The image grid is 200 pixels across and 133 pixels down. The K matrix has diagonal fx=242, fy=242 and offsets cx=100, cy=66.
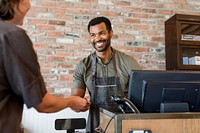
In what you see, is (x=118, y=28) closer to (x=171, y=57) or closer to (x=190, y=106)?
(x=171, y=57)

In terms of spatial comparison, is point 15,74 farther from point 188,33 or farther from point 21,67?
point 188,33

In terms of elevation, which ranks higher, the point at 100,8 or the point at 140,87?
the point at 100,8

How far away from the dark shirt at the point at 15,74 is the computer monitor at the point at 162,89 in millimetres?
508

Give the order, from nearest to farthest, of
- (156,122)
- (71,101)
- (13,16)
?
1. (13,16)
2. (156,122)
3. (71,101)

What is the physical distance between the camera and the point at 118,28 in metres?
3.00

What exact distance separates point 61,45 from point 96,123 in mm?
1361

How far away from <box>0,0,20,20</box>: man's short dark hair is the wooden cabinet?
2.27 m

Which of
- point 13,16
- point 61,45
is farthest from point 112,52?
point 13,16

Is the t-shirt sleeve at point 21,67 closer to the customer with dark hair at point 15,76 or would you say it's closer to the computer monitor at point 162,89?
the customer with dark hair at point 15,76

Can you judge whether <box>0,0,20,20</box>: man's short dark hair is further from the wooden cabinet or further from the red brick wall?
the wooden cabinet

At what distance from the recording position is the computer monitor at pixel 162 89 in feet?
3.84

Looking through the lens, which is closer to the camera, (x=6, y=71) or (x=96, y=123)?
(x=6, y=71)

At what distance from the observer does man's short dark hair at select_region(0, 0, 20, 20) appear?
2.91ft

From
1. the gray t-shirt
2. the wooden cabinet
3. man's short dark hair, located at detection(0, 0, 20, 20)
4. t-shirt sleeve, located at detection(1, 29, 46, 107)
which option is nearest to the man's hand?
t-shirt sleeve, located at detection(1, 29, 46, 107)
